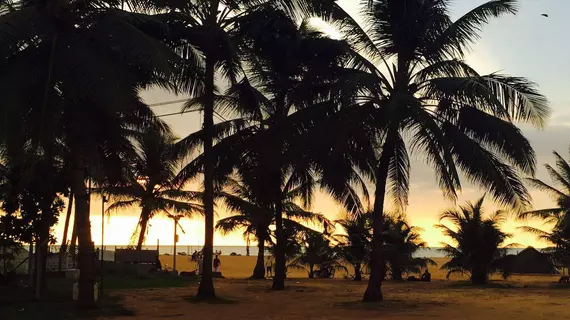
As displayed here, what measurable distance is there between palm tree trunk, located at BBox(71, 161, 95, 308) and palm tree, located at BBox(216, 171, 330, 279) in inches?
330

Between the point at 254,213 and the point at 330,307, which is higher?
the point at 254,213

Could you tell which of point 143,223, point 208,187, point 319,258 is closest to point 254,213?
point 208,187

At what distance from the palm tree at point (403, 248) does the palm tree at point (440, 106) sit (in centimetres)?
1393

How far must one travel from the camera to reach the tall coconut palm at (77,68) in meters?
10.9

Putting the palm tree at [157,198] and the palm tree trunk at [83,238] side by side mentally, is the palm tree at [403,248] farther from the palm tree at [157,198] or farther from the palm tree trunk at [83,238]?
the palm tree trunk at [83,238]

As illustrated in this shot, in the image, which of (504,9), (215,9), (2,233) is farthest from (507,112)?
(2,233)

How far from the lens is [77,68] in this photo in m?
11.4

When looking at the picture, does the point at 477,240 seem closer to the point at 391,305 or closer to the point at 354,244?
the point at 354,244

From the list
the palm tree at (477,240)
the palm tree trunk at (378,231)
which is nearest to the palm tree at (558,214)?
the palm tree at (477,240)

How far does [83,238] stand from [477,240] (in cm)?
1964

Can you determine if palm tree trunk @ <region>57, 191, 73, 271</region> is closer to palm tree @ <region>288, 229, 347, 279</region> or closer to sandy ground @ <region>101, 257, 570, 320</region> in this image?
sandy ground @ <region>101, 257, 570, 320</region>

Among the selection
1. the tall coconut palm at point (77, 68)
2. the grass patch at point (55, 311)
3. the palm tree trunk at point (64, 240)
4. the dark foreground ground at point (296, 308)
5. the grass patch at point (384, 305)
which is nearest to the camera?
the tall coconut palm at point (77, 68)

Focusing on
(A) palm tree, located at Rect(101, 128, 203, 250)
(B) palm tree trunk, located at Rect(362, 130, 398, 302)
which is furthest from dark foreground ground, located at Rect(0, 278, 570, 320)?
(A) palm tree, located at Rect(101, 128, 203, 250)

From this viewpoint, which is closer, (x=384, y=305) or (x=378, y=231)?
(x=384, y=305)
